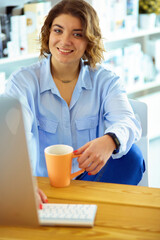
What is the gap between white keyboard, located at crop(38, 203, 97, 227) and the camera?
0.91m

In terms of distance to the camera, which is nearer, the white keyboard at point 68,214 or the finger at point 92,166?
the white keyboard at point 68,214

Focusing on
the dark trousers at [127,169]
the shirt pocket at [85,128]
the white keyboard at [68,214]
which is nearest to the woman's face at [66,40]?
the shirt pocket at [85,128]

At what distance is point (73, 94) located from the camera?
5.42 ft

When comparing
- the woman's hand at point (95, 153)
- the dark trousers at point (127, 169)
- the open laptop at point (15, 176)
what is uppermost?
the open laptop at point (15, 176)

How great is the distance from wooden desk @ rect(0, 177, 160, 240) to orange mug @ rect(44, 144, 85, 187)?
23 mm

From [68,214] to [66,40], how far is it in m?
0.92

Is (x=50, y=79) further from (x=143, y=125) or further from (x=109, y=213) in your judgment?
(x=109, y=213)

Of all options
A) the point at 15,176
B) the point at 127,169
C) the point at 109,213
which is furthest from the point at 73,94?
the point at 15,176

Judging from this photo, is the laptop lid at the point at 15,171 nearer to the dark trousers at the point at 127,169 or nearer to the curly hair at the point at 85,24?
the dark trousers at the point at 127,169

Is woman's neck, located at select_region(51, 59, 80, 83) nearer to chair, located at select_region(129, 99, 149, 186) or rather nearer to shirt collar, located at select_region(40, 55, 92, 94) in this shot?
shirt collar, located at select_region(40, 55, 92, 94)

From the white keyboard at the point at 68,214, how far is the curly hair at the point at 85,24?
2.92ft

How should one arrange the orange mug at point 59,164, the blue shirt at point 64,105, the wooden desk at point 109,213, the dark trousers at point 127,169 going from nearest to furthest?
1. the wooden desk at point 109,213
2. the orange mug at point 59,164
3. the dark trousers at point 127,169
4. the blue shirt at point 64,105

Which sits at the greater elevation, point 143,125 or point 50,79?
point 50,79

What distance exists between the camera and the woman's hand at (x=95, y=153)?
3.88 feet
